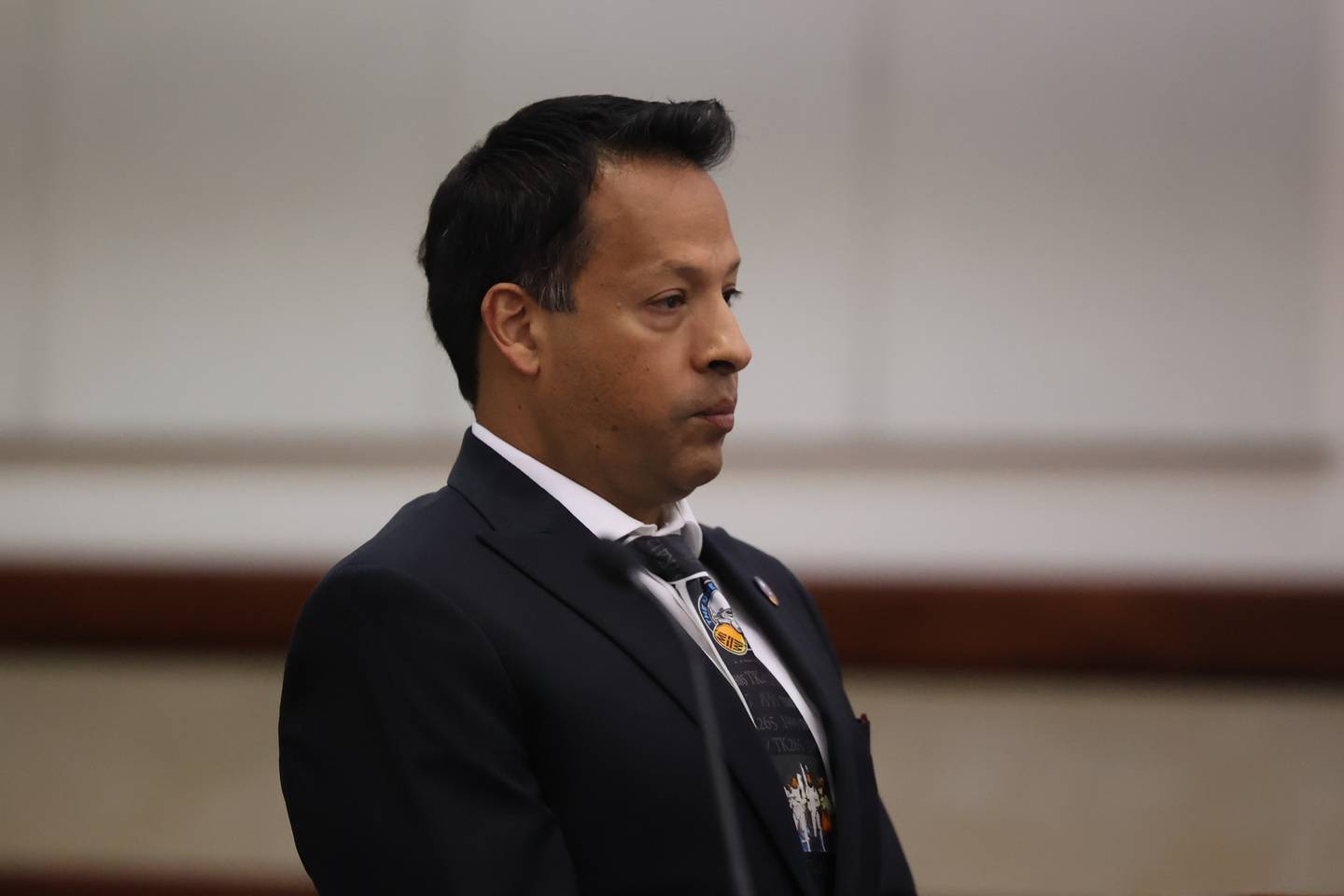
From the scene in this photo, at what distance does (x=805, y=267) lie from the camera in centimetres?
289

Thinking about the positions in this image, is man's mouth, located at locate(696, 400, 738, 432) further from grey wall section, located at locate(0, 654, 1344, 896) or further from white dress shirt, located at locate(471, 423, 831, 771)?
grey wall section, located at locate(0, 654, 1344, 896)

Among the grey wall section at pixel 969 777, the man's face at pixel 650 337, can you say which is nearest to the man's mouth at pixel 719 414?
the man's face at pixel 650 337

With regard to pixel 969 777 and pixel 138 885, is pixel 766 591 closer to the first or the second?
pixel 969 777

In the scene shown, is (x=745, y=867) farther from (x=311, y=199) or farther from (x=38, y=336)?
(x=38, y=336)

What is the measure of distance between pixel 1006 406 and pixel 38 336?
80.1 inches

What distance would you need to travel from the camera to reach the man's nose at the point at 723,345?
1272mm

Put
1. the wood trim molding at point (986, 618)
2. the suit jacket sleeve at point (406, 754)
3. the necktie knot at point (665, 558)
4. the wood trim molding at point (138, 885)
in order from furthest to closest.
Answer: the wood trim molding at point (138, 885) < the wood trim molding at point (986, 618) < the necktie knot at point (665, 558) < the suit jacket sleeve at point (406, 754)

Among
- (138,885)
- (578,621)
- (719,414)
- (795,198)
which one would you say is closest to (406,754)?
(578,621)

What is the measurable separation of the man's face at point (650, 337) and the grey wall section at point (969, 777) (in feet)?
5.53

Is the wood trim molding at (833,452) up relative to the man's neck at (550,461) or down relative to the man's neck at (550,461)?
down

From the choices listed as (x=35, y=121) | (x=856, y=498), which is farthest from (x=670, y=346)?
(x=35, y=121)

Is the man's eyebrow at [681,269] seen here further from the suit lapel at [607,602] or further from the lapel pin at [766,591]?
the lapel pin at [766,591]

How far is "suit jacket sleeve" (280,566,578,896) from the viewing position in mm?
1079

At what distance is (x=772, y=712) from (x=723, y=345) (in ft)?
1.08
